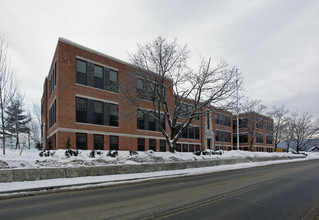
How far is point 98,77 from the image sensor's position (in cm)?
2620

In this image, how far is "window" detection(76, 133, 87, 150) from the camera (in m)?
23.6

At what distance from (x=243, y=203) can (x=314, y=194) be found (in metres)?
4.12

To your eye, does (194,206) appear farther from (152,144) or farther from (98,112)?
(152,144)

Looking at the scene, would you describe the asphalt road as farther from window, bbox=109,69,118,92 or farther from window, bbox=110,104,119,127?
→ window, bbox=109,69,118,92

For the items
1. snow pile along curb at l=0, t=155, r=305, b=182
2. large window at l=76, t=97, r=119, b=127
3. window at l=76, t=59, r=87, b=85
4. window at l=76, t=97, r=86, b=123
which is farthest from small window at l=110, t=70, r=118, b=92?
snow pile along curb at l=0, t=155, r=305, b=182

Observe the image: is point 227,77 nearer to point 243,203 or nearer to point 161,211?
point 243,203

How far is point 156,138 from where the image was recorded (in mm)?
32281

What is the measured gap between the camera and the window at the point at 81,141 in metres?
23.6

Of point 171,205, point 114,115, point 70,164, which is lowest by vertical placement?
point 171,205

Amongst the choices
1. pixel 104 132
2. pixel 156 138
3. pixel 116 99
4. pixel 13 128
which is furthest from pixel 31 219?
pixel 13 128

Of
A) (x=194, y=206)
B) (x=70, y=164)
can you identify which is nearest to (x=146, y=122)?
(x=70, y=164)

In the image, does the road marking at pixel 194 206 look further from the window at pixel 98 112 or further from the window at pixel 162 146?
the window at pixel 162 146

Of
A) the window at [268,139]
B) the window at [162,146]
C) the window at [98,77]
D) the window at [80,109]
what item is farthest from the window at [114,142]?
the window at [268,139]

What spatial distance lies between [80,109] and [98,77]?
4.38 meters
